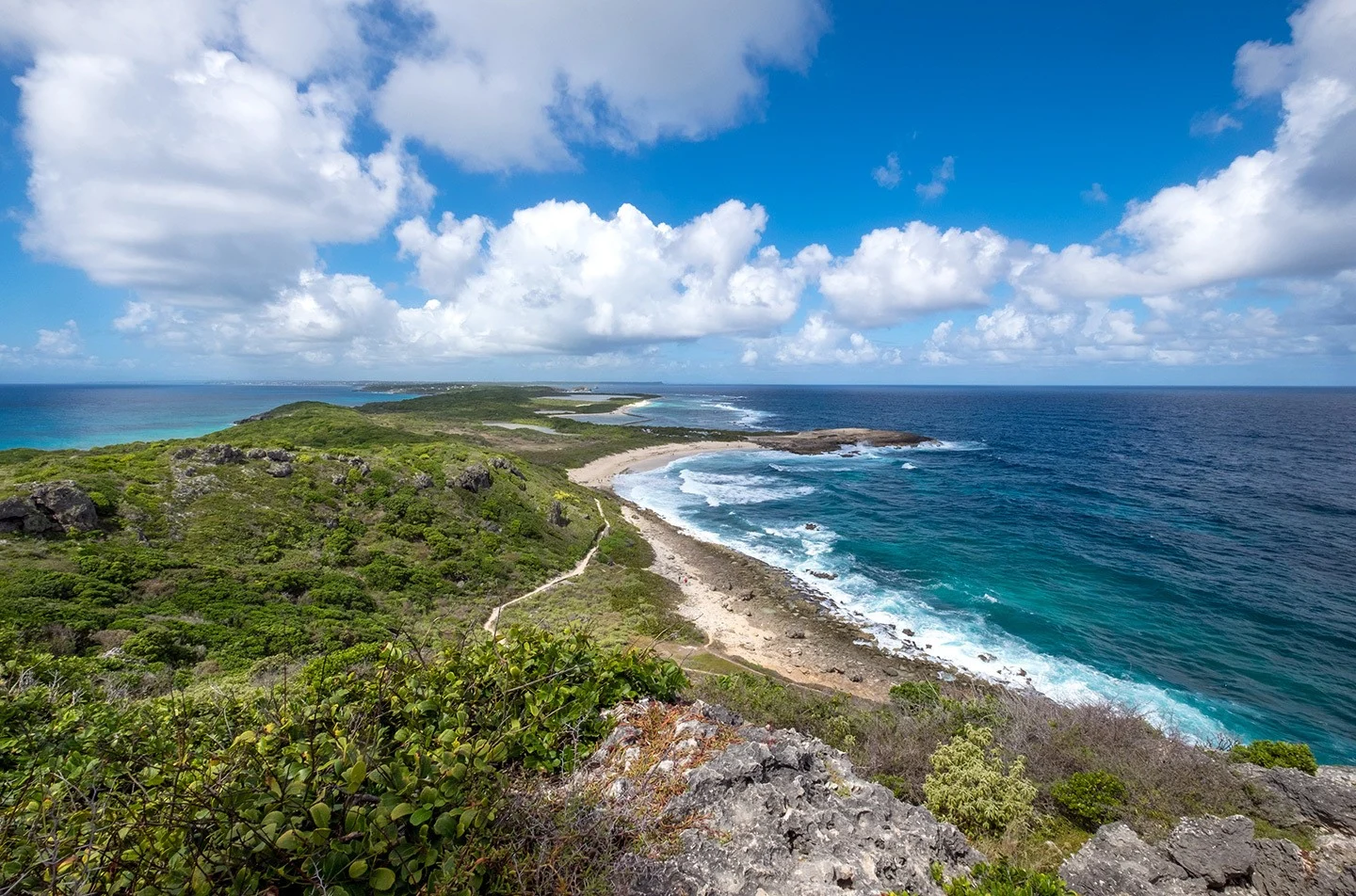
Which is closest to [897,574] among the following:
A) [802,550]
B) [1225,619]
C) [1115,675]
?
[802,550]

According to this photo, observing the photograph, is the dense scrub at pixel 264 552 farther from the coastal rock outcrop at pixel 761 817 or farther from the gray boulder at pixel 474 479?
the coastal rock outcrop at pixel 761 817

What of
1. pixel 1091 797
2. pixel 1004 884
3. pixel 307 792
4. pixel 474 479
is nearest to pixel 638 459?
pixel 474 479

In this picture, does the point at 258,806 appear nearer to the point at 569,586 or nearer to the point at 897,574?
the point at 569,586

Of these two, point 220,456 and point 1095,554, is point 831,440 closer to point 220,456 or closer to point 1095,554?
point 1095,554

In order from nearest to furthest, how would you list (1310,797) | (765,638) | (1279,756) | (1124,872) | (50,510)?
(1124,872)
(1310,797)
(1279,756)
(50,510)
(765,638)

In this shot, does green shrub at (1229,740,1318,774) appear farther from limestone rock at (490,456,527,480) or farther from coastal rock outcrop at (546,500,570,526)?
limestone rock at (490,456,527,480)

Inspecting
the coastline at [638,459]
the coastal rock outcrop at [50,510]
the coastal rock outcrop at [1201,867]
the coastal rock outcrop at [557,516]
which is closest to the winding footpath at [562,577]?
the coastal rock outcrop at [557,516]

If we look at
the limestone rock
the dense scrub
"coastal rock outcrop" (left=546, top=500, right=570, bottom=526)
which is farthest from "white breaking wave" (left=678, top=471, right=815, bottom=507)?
the limestone rock
